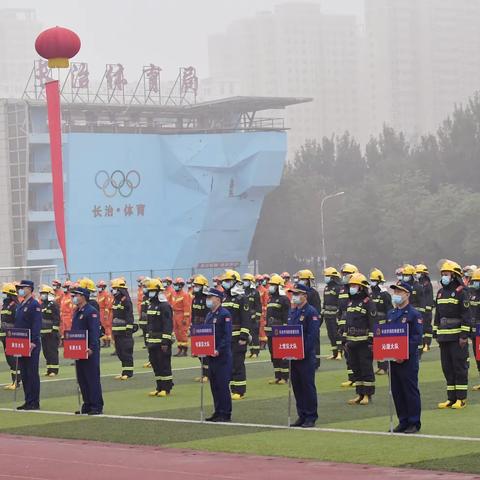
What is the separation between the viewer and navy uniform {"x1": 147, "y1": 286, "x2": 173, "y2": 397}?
73.9 feet

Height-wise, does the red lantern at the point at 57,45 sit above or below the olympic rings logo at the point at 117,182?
below

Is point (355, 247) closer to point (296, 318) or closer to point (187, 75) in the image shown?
point (187, 75)

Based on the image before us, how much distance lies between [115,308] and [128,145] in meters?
50.7

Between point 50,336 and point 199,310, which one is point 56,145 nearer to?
point 50,336

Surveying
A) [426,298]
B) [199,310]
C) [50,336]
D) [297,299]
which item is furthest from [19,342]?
[426,298]

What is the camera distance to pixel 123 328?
2655cm

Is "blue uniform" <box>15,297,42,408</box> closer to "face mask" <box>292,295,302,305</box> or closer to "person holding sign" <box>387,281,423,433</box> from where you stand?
"face mask" <box>292,295,302,305</box>

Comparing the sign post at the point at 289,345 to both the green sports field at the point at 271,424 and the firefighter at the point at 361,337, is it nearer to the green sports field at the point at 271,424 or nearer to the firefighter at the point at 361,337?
the green sports field at the point at 271,424

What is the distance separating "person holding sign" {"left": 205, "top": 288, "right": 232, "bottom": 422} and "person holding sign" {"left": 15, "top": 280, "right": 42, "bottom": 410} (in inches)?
139

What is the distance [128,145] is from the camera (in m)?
76.8

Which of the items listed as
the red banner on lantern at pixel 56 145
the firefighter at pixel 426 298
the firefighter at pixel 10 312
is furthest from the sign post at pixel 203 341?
the red banner on lantern at pixel 56 145

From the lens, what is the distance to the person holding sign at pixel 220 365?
1858 centimetres

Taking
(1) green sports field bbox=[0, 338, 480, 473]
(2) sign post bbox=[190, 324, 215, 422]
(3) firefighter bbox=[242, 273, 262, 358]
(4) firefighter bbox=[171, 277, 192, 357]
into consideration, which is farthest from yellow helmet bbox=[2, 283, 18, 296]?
(4) firefighter bbox=[171, 277, 192, 357]

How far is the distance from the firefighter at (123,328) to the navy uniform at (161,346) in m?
3.48
